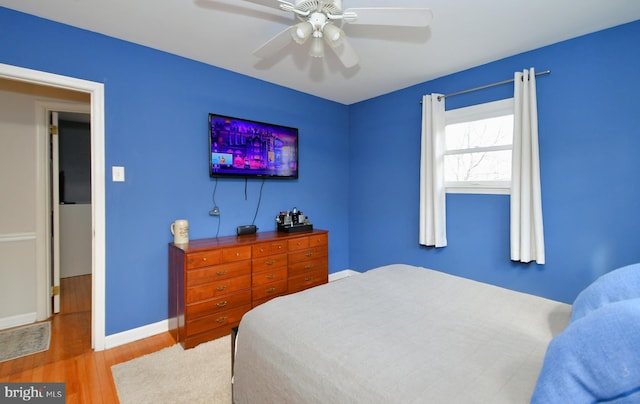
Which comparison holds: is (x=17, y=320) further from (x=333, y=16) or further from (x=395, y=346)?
(x=333, y=16)

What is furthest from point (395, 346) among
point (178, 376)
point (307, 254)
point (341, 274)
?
point (341, 274)

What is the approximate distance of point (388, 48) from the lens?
2510mm

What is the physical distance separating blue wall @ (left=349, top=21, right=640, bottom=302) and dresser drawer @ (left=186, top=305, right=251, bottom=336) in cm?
213

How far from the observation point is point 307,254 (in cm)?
315

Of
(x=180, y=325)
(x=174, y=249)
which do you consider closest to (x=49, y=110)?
(x=174, y=249)

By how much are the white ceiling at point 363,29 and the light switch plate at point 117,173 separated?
1.07 m

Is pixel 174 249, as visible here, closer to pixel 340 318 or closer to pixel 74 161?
pixel 340 318

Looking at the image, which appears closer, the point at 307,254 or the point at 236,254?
the point at 236,254

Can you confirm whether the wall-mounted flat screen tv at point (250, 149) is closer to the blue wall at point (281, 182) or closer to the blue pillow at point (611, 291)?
the blue wall at point (281, 182)

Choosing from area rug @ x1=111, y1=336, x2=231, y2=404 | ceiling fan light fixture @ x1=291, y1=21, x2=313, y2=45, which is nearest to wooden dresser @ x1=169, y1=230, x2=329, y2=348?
area rug @ x1=111, y1=336, x2=231, y2=404

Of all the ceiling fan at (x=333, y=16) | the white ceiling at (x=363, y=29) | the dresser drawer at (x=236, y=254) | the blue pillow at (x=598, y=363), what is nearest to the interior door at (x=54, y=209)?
the white ceiling at (x=363, y=29)

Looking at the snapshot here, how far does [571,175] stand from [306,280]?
260cm

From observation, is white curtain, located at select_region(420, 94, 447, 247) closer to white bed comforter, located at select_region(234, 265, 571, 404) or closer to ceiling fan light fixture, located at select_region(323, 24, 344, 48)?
white bed comforter, located at select_region(234, 265, 571, 404)

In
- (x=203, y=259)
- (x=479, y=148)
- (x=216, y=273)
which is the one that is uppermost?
(x=479, y=148)
